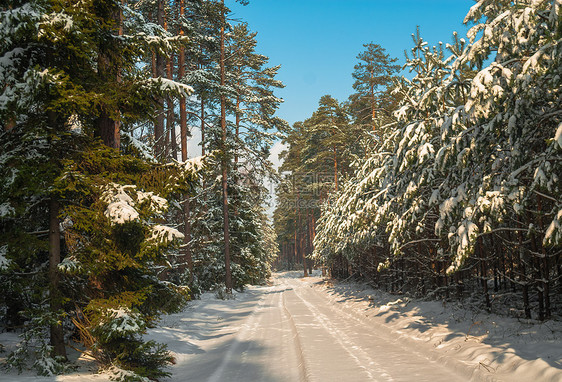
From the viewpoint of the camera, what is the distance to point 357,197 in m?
12.8

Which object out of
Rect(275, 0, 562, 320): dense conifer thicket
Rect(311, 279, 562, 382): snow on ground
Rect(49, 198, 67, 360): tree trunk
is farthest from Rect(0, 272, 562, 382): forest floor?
Rect(275, 0, 562, 320): dense conifer thicket

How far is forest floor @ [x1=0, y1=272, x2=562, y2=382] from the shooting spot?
5.71 metres

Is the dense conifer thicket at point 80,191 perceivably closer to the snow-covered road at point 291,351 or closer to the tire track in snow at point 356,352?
the snow-covered road at point 291,351

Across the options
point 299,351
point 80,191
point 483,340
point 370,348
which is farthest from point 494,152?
point 80,191

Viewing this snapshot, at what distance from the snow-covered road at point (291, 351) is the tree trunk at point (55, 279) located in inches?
82.2

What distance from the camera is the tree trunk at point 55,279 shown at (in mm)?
5551

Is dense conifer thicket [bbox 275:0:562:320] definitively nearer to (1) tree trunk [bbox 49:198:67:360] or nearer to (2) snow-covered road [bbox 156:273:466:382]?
(2) snow-covered road [bbox 156:273:466:382]

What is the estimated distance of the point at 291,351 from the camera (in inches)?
316

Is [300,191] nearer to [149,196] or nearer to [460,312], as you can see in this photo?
[460,312]

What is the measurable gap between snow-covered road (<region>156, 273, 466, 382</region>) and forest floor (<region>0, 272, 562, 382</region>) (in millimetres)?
19

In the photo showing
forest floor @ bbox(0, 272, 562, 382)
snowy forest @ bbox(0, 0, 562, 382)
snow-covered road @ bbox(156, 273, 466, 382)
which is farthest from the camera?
snow-covered road @ bbox(156, 273, 466, 382)

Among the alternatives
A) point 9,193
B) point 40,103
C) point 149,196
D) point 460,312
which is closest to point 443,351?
point 460,312

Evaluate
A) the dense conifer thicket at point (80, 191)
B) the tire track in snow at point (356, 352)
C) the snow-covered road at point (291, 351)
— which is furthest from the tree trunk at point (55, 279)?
the tire track in snow at point (356, 352)

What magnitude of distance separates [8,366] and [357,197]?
1054 cm
